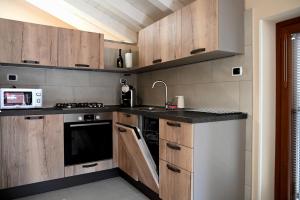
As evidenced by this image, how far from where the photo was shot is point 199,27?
1.92 meters

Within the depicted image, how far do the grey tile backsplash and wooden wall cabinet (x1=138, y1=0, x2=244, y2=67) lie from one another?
53.6 inches

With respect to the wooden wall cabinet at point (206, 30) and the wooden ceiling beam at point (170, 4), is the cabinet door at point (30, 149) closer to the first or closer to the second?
the wooden wall cabinet at point (206, 30)

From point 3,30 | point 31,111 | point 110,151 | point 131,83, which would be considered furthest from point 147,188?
point 3,30

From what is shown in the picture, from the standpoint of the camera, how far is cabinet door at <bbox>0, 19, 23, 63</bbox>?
7.64ft

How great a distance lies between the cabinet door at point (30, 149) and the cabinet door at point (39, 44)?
0.69 meters

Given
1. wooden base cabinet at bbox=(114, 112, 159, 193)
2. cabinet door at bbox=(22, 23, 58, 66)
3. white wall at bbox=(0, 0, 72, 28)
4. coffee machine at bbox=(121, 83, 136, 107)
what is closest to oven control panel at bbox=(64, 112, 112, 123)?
wooden base cabinet at bbox=(114, 112, 159, 193)

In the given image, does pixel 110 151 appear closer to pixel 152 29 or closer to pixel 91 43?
pixel 91 43

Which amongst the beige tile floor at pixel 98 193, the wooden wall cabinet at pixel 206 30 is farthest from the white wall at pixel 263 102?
the beige tile floor at pixel 98 193

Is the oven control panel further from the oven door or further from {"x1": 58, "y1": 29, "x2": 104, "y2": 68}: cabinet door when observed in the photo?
{"x1": 58, "y1": 29, "x2": 104, "y2": 68}: cabinet door

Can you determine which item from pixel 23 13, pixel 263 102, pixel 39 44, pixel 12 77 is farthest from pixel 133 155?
pixel 23 13

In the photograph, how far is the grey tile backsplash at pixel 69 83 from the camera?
2.74 m

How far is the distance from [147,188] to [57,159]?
3.55 feet

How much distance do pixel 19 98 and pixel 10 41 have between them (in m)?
0.64

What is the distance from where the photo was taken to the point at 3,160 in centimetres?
220
